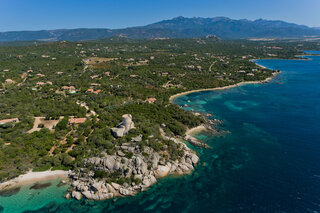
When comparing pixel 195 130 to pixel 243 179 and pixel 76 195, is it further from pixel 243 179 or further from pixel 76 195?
pixel 76 195

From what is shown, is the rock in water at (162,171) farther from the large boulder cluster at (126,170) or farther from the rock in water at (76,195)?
the rock in water at (76,195)

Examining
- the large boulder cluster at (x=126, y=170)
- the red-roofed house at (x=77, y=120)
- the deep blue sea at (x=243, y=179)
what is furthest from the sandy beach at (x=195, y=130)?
the red-roofed house at (x=77, y=120)

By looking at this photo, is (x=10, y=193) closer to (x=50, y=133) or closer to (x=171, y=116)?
(x=50, y=133)

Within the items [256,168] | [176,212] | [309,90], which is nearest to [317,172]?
[256,168]

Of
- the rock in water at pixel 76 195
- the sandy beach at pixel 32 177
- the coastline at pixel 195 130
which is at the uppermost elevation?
the coastline at pixel 195 130

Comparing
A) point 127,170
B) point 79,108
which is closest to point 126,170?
point 127,170

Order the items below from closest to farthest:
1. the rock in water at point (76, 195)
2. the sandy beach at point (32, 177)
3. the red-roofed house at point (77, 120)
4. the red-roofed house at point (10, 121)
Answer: the rock in water at point (76, 195) → the sandy beach at point (32, 177) → the red-roofed house at point (10, 121) → the red-roofed house at point (77, 120)

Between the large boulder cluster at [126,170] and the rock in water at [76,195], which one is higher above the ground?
the large boulder cluster at [126,170]
